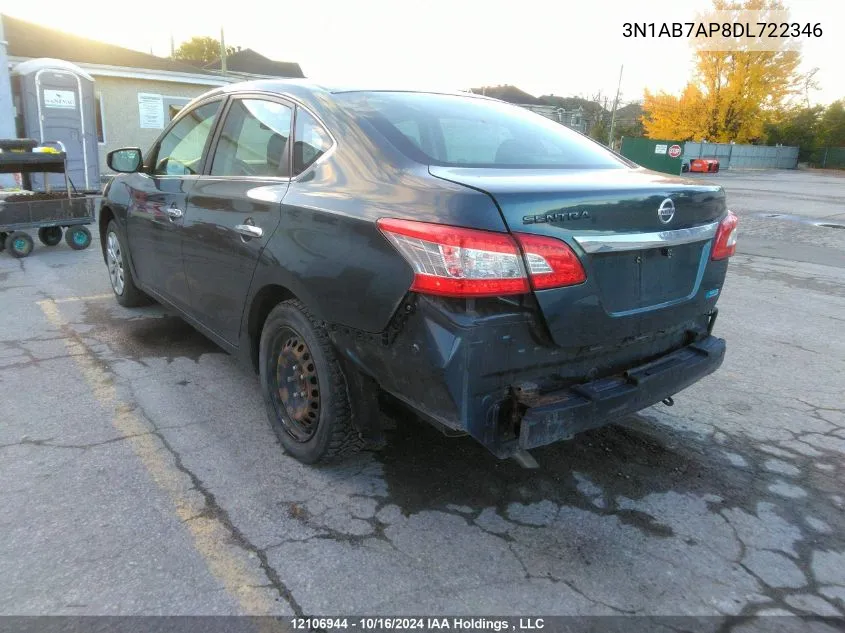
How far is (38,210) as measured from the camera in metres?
7.70

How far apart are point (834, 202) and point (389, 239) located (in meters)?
21.0

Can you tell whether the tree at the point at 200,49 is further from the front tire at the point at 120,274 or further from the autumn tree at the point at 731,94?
the front tire at the point at 120,274

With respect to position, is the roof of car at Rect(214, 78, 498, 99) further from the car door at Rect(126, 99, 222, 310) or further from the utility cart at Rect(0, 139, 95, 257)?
the utility cart at Rect(0, 139, 95, 257)

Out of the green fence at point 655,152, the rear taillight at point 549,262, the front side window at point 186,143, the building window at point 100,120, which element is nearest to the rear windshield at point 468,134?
the rear taillight at point 549,262

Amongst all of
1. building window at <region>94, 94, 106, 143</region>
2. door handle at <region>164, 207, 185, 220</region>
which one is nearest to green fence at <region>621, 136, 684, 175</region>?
building window at <region>94, 94, 106, 143</region>

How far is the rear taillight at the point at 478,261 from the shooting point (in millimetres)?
2166

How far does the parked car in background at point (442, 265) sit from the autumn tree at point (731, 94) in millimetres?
45721

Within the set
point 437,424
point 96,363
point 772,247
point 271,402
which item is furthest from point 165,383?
point 772,247

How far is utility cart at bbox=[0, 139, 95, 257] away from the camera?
7.55 m

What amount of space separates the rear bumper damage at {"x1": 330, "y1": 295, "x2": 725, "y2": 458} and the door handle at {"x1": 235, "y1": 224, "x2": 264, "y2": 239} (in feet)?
2.32

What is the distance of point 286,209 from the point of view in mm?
2885

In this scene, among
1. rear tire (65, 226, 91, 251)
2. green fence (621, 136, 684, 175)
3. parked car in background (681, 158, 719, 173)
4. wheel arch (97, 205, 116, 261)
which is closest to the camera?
wheel arch (97, 205, 116, 261)

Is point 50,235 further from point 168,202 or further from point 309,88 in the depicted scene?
point 309,88

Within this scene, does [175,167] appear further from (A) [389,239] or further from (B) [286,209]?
(A) [389,239]
